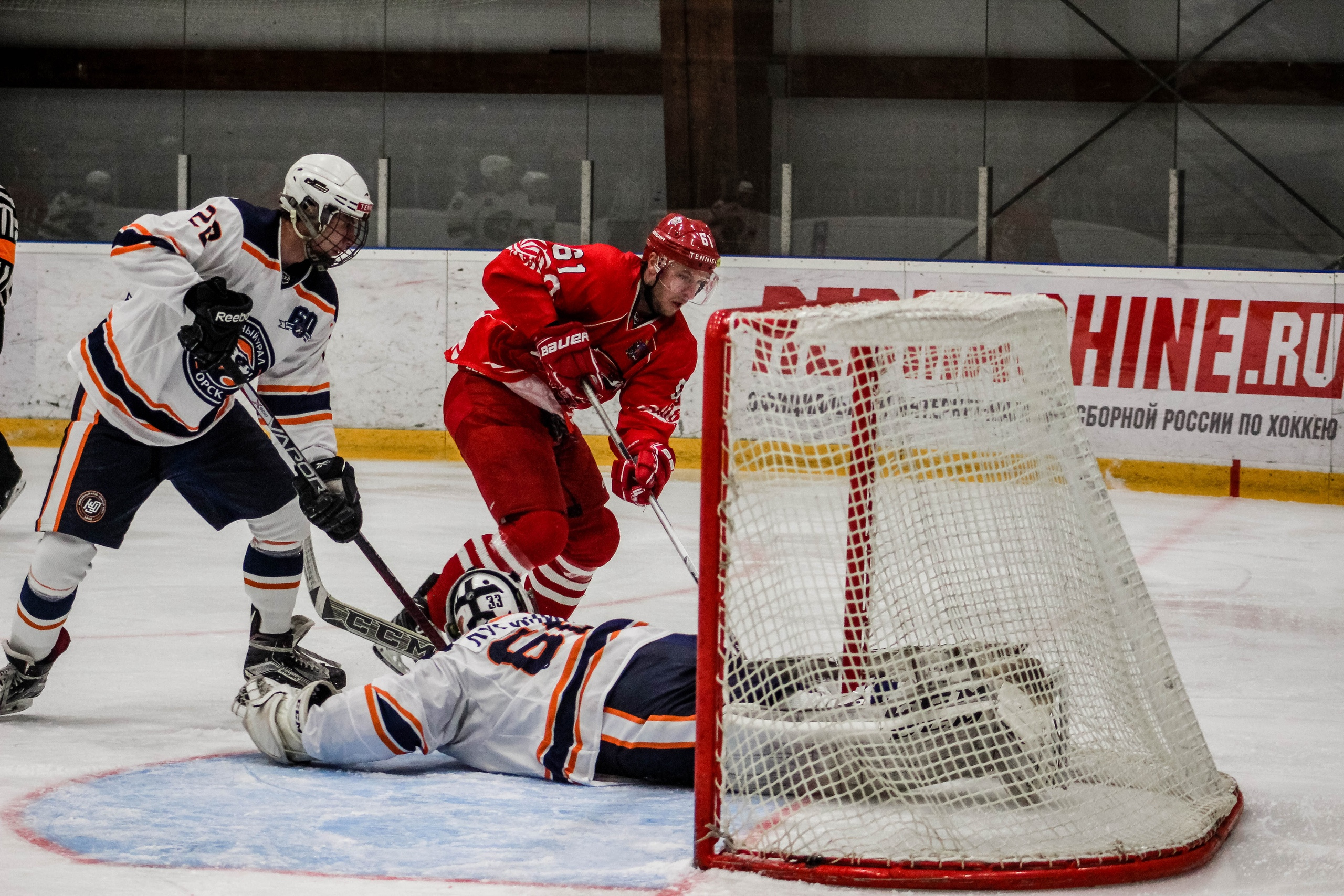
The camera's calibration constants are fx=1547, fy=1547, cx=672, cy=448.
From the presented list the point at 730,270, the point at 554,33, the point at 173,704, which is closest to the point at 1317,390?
the point at 730,270

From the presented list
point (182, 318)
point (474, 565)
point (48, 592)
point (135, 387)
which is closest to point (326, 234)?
point (182, 318)

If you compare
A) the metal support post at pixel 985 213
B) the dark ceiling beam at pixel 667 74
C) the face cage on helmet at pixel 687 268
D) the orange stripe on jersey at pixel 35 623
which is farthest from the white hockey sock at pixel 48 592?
the dark ceiling beam at pixel 667 74

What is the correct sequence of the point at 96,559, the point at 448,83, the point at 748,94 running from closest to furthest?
1. the point at 96,559
2. the point at 748,94
3. the point at 448,83

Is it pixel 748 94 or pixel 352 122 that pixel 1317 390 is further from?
pixel 352 122

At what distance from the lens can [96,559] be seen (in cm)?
448

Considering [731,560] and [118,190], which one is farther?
[118,190]

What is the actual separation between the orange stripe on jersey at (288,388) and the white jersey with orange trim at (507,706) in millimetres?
836

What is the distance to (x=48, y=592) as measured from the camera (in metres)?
2.88

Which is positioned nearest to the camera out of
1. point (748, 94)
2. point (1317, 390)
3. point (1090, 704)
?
point (1090, 704)

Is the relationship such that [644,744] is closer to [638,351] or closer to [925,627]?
[925,627]

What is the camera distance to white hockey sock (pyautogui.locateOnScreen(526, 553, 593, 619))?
3379mm

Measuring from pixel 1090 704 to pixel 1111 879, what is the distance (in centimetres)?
33

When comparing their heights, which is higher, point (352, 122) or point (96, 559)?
point (352, 122)

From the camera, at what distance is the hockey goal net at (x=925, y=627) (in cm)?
207
